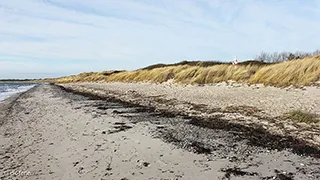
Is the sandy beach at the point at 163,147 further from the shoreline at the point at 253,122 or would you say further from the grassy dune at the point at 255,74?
the grassy dune at the point at 255,74

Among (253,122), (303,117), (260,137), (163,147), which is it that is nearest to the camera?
(163,147)

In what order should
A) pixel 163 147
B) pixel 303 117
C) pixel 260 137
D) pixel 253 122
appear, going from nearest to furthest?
1. pixel 163 147
2. pixel 260 137
3. pixel 303 117
4. pixel 253 122

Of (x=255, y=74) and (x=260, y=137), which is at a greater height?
(x=255, y=74)

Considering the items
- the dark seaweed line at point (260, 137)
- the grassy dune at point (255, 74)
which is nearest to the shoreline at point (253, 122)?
the dark seaweed line at point (260, 137)

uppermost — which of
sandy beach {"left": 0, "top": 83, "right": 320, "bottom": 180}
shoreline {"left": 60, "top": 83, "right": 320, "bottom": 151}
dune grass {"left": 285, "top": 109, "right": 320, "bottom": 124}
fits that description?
dune grass {"left": 285, "top": 109, "right": 320, "bottom": 124}

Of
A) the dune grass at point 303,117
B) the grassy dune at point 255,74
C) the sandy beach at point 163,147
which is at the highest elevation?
the grassy dune at point 255,74

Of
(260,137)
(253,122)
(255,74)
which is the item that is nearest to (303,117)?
(253,122)

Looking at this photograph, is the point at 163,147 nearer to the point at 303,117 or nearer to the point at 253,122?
the point at 253,122

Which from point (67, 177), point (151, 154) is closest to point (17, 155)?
point (67, 177)

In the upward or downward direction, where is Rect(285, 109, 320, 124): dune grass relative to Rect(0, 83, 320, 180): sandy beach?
upward

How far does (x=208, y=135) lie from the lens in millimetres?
7117

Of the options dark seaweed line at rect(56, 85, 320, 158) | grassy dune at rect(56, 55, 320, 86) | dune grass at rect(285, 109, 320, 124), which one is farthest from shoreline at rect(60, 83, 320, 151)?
grassy dune at rect(56, 55, 320, 86)

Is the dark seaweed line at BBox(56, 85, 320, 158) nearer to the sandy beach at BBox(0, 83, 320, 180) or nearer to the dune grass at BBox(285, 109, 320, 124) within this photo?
the sandy beach at BBox(0, 83, 320, 180)

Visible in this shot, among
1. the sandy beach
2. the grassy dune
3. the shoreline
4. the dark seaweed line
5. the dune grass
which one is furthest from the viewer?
the grassy dune
